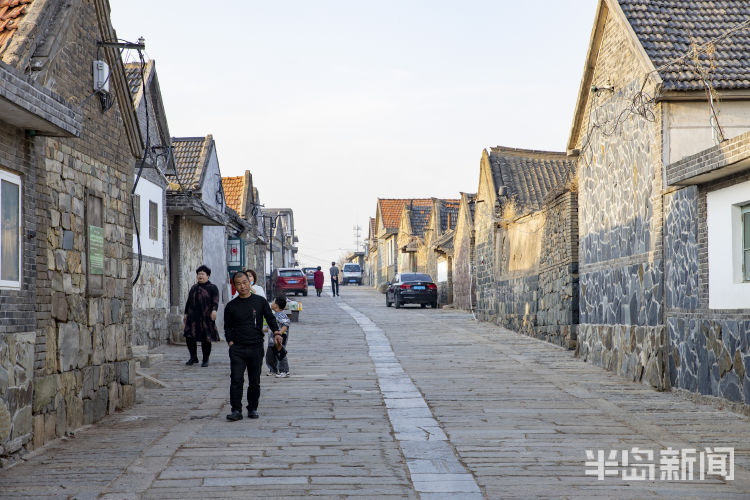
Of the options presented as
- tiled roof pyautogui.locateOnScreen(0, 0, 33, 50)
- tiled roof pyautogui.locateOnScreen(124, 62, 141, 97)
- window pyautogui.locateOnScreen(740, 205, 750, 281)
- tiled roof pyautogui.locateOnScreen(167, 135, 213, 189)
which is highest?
tiled roof pyautogui.locateOnScreen(124, 62, 141, 97)

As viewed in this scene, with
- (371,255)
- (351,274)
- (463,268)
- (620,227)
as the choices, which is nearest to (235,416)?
(620,227)

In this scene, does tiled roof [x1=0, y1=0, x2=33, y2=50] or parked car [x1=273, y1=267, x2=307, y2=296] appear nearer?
tiled roof [x1=0, y1=0, x2=33, y2=50]

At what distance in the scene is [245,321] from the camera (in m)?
9.95

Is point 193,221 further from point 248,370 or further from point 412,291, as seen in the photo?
point 412,291

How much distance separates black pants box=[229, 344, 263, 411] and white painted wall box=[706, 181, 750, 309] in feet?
18.0

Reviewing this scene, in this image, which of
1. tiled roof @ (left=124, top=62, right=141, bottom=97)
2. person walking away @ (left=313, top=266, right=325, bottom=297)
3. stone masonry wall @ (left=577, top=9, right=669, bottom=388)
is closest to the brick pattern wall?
stone masonry wall @ (left=577, top=9, right=669, bottom=388)

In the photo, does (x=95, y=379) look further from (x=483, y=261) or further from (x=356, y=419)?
(x=483, y=261)

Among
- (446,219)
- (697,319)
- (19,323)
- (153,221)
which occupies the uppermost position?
(446,219)

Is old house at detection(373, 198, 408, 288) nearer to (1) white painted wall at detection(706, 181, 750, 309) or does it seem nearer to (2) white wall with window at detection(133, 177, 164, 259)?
(2) white wall with window at detection(133, 177, 164, 259)

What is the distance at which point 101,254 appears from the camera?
9.94 m

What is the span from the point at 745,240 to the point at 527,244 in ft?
41.0

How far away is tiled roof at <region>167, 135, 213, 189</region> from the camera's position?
77.3 ft

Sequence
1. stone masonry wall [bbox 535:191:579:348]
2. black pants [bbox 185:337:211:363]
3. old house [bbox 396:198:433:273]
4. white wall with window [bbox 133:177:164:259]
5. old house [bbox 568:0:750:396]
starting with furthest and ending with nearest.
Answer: old house [bbox 396:198:433:273] < stone masonry wall [bbox 535:191:579:348] < white wall with window [bbox 133:177:164:259] < black pants [bbox 185:337:211:363] < old house [bbox 568:0:750:396]

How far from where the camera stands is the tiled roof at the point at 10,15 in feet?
27.3
